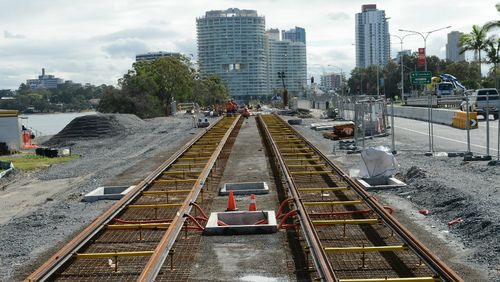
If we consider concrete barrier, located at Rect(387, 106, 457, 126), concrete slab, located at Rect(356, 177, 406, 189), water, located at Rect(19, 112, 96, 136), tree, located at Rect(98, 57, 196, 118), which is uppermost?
tree, located at Rect(98, 57, 196, 118)

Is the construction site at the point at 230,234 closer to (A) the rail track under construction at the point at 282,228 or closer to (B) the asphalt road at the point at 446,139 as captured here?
(A) the rail track under construction at the point at 282,228

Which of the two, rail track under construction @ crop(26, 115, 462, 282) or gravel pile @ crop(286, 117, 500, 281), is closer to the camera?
rail track under construction @ crop(26, 115, 462, 282)

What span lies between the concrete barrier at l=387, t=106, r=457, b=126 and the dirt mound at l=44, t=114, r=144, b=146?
66.6ft

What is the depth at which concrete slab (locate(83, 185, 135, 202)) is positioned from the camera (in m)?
14.4

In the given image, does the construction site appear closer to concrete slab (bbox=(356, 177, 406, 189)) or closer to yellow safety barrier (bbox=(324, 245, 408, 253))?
yellow safety barrier (bbox=(324, 245, 408, 253))

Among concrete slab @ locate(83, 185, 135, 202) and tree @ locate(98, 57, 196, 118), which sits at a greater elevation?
tree @ locate(98, 57, 196, 118)

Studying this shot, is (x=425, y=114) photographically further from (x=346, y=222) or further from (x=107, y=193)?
(x=346, y=222)

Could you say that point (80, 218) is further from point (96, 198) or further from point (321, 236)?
point (321, 236)

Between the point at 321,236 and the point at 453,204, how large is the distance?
132 inches

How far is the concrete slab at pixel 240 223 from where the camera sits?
1025cm

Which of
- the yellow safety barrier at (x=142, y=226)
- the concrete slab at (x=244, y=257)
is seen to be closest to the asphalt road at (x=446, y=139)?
the concrete slab at (x=244, y=257)

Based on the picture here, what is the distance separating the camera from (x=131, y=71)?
8669 cm

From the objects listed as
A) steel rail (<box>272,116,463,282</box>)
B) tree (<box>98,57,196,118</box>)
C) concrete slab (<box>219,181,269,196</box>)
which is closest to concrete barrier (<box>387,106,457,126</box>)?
concrete slab (<box>219,181,269,196</box>)

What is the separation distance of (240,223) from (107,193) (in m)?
5.40
